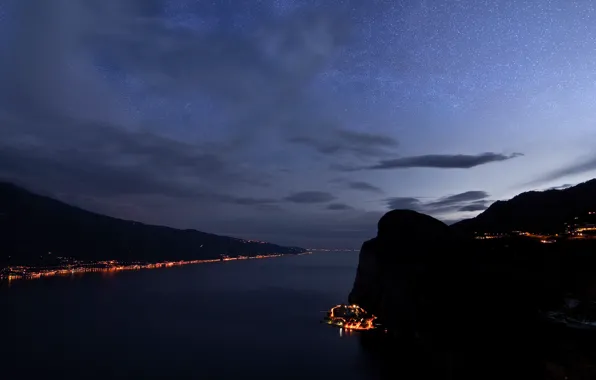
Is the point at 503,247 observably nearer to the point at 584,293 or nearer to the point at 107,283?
the point at 584,293

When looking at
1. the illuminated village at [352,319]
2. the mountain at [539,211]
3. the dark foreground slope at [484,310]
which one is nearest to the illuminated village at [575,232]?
the mountain at [539,211]

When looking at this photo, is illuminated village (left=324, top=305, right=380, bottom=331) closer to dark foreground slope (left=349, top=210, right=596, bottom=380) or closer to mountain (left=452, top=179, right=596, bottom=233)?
dark foreground slope (left=349, top=210, right=596, bottom=380)

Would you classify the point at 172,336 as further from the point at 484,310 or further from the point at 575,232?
the point at 575,232

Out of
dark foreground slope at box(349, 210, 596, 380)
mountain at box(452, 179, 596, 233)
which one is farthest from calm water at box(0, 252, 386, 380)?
mountain at box(452, 179, 596, 233)

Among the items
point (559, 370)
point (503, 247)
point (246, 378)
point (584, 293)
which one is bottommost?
point (246, 378)

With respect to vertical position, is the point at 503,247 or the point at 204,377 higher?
the point at 503,247

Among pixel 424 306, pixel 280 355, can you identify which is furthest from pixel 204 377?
pixel 424 306
